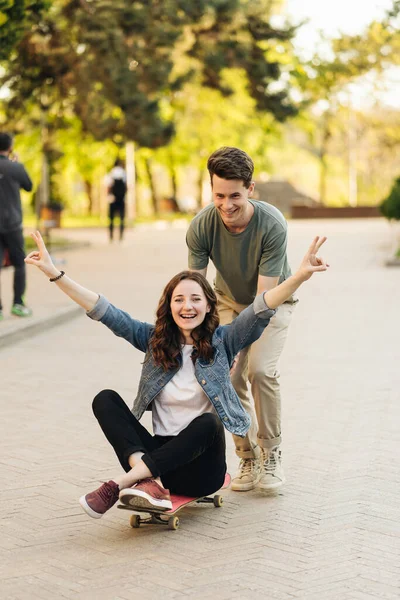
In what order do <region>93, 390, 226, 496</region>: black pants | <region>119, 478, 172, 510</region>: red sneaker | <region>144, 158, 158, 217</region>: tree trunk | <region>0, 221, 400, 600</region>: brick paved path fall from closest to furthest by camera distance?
<region>0, 221, 400, 600</region>: brick paved path < <region>119, 478, 172, 510</region>: red sneaker < <region>93, 390, 226, 496</region>: black pants < <region>144, 158, 158, 217</region>: tree trunk

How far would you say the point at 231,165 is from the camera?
219 inches

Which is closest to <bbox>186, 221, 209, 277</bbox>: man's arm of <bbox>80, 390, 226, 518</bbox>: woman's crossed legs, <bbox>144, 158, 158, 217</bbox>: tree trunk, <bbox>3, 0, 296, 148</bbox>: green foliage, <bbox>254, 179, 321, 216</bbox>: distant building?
<bbox>80, 390, 226, 518</bbox>: woman's crossed legs

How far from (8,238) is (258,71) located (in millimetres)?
16172

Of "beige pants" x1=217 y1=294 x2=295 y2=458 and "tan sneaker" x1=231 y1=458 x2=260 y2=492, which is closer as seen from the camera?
"beige pants" x1=217 y1=294 x2=295 y2=458

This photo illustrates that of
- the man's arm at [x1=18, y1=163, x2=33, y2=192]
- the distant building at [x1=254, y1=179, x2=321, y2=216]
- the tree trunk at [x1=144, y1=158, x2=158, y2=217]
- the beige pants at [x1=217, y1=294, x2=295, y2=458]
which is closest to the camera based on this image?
the beige pants at [x1=217, y1=294, x2=295, y2=458]

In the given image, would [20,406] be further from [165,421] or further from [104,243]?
[104,243]

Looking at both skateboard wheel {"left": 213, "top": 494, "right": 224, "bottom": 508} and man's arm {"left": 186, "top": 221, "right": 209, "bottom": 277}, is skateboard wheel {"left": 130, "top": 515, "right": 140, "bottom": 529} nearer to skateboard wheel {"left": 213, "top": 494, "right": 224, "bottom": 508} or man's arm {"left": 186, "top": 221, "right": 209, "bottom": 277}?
skateboard wheel {"left": 213, "top": 494, "right": 224, "bottom": 508}

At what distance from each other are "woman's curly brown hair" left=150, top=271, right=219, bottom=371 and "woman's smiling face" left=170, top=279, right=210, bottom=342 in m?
0.03

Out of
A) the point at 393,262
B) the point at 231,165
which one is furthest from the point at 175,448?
the point at 393,262

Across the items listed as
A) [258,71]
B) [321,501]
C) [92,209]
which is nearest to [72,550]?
[321,501]

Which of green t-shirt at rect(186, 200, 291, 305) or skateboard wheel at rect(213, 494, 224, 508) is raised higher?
green t-shirt at rect(186, 200, 291, 305)

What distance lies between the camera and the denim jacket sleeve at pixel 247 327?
5.57m

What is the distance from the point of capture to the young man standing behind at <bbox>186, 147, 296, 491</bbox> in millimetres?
5633

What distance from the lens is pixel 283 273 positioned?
20.2ft
